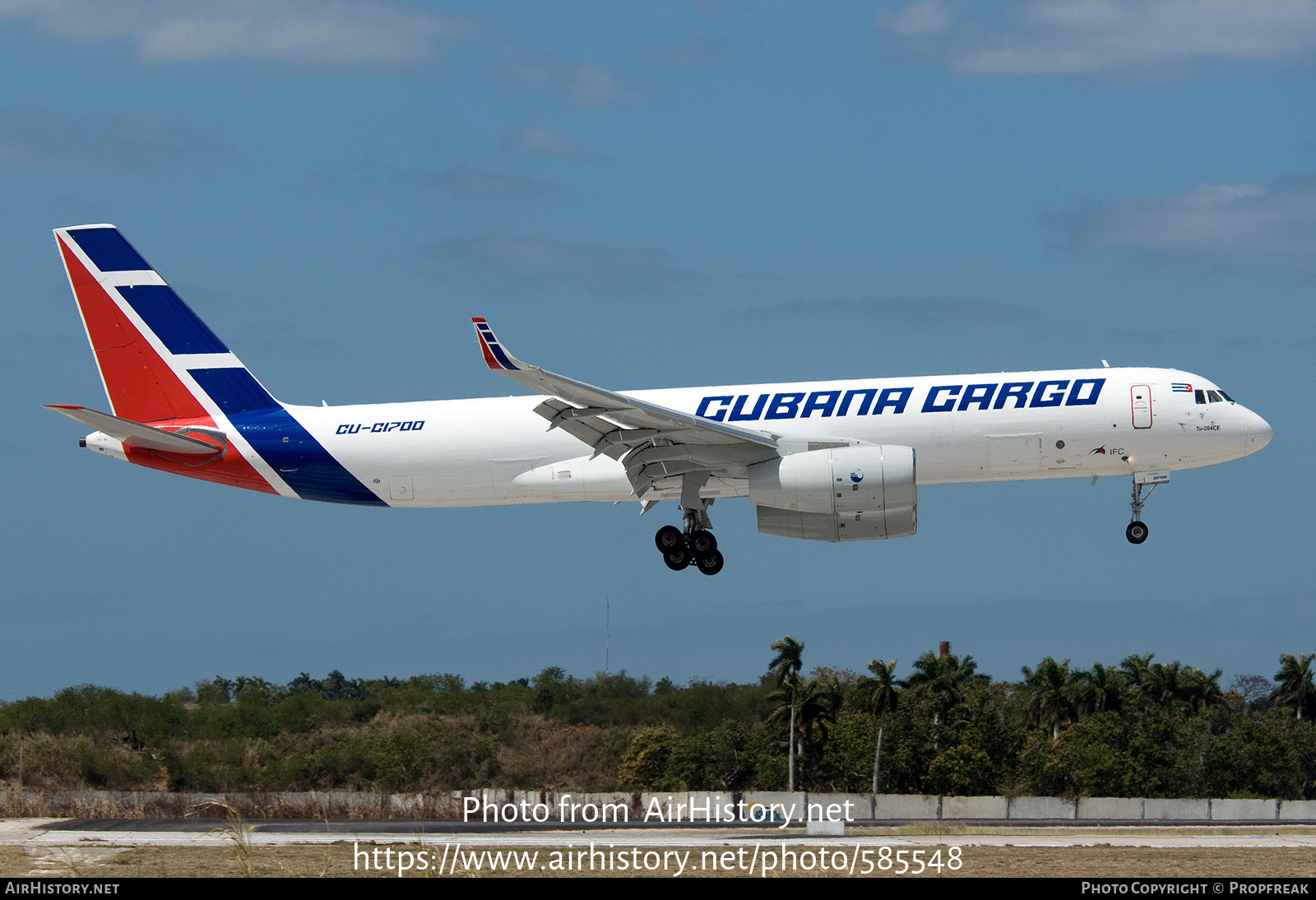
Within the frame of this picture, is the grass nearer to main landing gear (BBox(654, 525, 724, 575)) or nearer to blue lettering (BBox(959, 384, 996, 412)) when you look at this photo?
main landing gear (BBox(654, 525, 724, 575))

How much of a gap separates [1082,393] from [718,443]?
8701 mm

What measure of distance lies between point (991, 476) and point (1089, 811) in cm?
3666

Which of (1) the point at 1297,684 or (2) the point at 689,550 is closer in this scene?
(2) the point at 689,550

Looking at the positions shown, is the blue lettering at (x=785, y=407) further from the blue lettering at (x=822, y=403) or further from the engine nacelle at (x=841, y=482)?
the engine nacelle at (x=841, y=482)

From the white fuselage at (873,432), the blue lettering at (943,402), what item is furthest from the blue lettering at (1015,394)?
the blue lettering at (943,402)

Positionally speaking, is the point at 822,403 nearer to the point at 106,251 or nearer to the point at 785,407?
the point at 785,407

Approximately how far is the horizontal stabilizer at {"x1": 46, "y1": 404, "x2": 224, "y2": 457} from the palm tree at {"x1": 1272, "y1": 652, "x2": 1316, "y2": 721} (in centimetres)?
8731

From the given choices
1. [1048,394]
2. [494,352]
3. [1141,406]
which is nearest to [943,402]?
[1048,394]

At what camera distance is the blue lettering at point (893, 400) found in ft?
117

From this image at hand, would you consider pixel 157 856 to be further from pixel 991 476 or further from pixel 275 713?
pixel 275 713

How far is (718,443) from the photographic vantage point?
35.1 meters

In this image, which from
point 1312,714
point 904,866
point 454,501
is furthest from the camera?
point 1312,714

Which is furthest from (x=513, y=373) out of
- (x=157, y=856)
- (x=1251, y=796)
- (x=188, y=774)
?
(x=1251, y=796)
